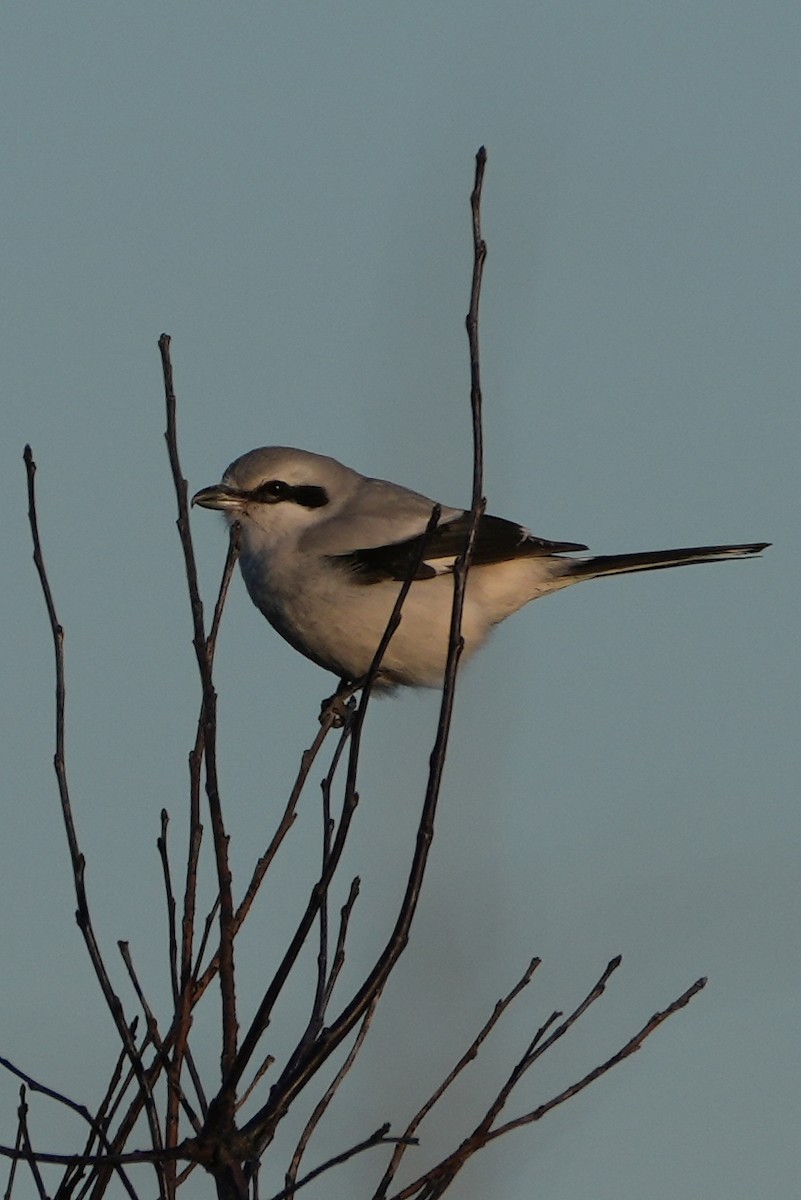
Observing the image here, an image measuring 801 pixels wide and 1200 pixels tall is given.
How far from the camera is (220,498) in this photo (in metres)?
4.83

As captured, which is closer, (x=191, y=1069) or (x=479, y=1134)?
(x=479, y=1134)

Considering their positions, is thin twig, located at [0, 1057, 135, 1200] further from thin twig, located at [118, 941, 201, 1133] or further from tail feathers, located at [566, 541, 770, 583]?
tail feathers, located at [566, 541, 770, 583]

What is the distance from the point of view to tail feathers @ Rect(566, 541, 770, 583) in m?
4.61

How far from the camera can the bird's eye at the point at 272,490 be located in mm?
4844

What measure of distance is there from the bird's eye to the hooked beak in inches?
2.1

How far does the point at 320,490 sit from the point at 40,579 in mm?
2607

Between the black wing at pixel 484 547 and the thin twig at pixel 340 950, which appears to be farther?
the black wing at pixel 484 547

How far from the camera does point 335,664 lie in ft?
15.1

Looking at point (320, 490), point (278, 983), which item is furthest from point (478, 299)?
point (320, 490)

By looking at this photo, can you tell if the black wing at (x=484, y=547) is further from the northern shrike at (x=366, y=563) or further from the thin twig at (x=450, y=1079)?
the thin twig at (x=450, y=1079)

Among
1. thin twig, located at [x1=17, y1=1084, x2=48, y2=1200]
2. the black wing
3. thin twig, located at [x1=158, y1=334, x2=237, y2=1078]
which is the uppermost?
the black wing

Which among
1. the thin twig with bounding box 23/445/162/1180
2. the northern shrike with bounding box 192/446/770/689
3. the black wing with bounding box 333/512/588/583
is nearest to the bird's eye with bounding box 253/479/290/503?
the northern shrike with bounding box 192/446/770/689

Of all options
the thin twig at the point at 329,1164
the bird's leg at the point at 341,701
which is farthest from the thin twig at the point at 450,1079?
the bird's leg at the point at 341,701

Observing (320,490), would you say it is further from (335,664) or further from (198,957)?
(198,957)
